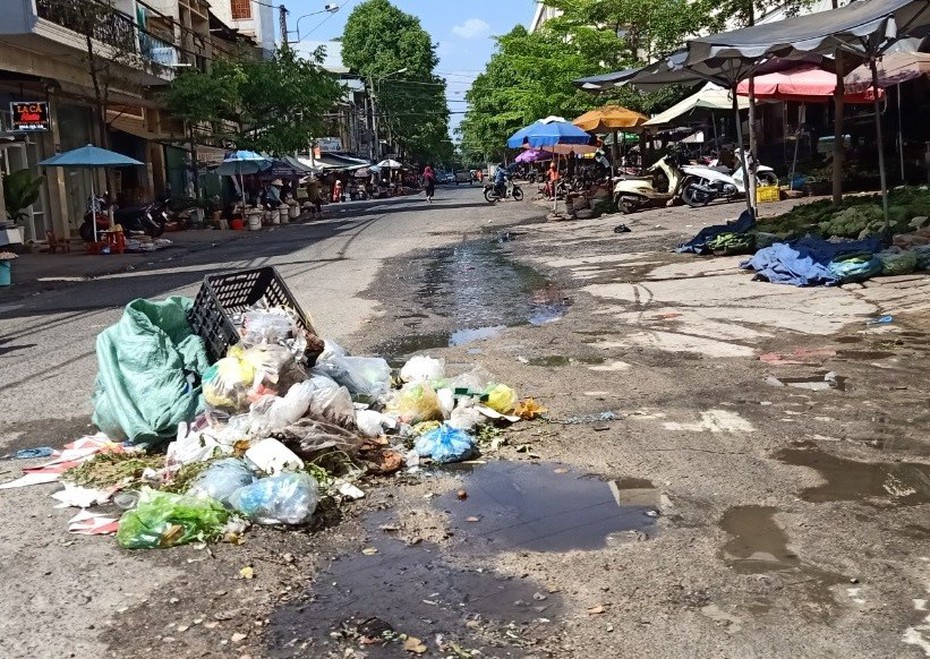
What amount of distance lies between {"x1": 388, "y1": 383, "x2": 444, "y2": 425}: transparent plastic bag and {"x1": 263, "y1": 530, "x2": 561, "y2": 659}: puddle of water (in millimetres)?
1814

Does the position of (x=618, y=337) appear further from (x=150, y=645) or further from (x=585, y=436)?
(x=150, y=645)

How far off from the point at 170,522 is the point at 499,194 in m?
37.3

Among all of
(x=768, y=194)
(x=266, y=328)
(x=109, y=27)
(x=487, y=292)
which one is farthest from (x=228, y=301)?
(x=109, y=27)

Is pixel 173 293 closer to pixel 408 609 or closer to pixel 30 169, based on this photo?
pixel 408 609

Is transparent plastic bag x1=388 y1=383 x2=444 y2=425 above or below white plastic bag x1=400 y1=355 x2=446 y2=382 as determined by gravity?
below

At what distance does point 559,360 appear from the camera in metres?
7.76

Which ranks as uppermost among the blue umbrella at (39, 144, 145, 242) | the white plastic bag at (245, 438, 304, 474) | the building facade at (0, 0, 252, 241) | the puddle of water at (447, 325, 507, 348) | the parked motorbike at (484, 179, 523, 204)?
the building facade at (0, 0, 252, 241)

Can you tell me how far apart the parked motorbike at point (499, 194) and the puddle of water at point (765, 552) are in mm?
35768

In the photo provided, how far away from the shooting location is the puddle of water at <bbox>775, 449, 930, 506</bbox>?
4.46m

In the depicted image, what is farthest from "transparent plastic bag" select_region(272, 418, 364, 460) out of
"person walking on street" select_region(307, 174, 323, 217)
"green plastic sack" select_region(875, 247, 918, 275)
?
"person walking on street" select_region(307, 174, 323, 217)

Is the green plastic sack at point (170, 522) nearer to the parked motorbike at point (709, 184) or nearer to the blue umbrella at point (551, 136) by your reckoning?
the parked motorbike at point (709, 184)

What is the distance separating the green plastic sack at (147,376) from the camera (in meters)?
5.63

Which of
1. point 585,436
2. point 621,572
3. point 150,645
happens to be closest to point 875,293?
point 585,436

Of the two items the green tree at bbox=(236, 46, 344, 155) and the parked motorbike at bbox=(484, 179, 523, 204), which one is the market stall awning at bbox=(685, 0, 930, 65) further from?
→ the parked motorbike at bbox=(484, 179, 523, 204)
